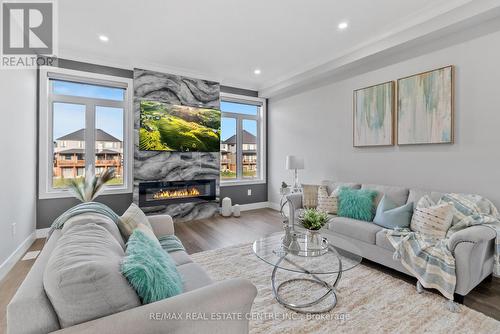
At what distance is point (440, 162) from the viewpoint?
3.06 meters

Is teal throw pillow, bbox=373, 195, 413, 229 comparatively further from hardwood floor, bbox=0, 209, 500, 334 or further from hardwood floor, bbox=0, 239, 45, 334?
hardwood floor, bbox=0, 239, 45, 334

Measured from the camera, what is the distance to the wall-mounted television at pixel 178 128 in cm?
449

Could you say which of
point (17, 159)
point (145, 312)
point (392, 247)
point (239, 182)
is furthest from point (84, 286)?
point (239, 182)

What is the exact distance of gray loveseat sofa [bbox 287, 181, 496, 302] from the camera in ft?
6.64

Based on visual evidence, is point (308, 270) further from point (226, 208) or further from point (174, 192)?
point (174, 192)

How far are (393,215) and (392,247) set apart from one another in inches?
15.9

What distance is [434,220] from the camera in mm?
2387

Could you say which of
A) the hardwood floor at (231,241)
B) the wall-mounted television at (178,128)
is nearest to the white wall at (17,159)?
the hardwood floor at (231,241)

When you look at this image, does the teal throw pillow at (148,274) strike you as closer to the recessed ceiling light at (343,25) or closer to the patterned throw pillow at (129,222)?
the patterned throw pillow at (129,222)

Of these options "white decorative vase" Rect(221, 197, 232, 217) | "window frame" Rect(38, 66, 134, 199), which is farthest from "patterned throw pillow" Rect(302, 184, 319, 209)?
"window frame" Rect(38, 66, 134, 199)

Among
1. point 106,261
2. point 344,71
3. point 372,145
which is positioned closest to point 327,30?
point 344,71

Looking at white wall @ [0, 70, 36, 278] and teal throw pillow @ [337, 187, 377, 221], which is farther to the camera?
teal throw pillow @ [337, 187, 377, 221]

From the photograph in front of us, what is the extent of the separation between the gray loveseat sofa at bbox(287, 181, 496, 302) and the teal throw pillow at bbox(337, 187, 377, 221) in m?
0.11

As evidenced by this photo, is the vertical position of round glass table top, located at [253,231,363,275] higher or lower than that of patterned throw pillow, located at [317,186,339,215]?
lower
